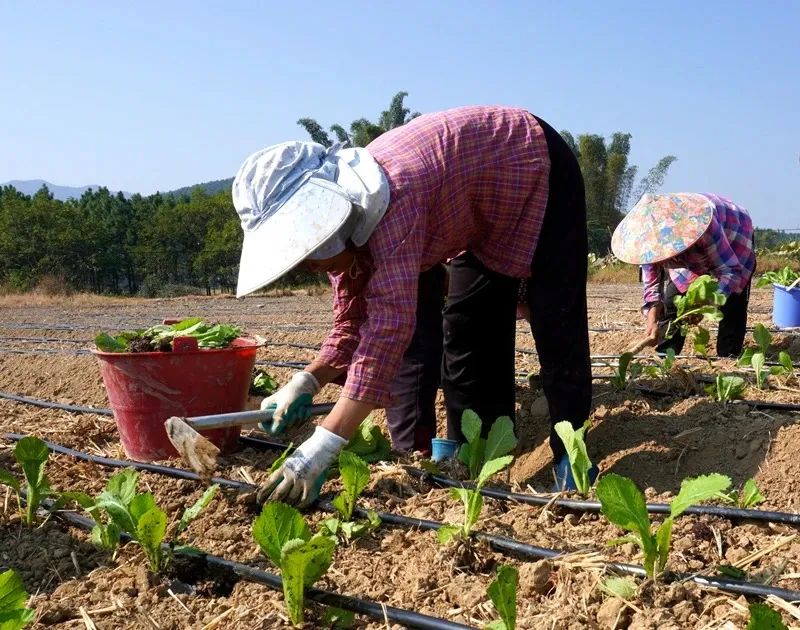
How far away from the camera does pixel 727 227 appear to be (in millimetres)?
4121

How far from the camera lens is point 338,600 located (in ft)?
4.98

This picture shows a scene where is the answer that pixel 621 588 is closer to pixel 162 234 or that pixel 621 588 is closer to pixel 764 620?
pixel 764 620

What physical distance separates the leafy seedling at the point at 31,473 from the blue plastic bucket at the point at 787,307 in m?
5.03

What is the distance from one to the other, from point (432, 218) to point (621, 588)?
3.70ft

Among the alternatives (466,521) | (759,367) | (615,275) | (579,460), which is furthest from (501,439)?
(615,275)

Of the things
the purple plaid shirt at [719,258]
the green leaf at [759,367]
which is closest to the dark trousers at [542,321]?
the green leaf at [759,367]

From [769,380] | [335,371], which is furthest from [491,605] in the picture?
[769,380]

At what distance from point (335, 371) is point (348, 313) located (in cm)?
19

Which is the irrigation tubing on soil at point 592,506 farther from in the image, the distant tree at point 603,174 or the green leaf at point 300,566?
the distant tree at point 603,174

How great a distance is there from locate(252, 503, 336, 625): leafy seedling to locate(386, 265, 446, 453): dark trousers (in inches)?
50.5

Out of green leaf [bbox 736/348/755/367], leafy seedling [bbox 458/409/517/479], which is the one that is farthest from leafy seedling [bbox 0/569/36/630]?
green leaf [bbox 736/348/755/367]

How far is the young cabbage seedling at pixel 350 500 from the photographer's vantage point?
187cm

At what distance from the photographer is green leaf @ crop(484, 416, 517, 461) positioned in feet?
7.21

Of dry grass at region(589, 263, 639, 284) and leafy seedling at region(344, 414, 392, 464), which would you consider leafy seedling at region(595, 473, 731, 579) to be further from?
dry grass at region(589, 263, 639, 284)
